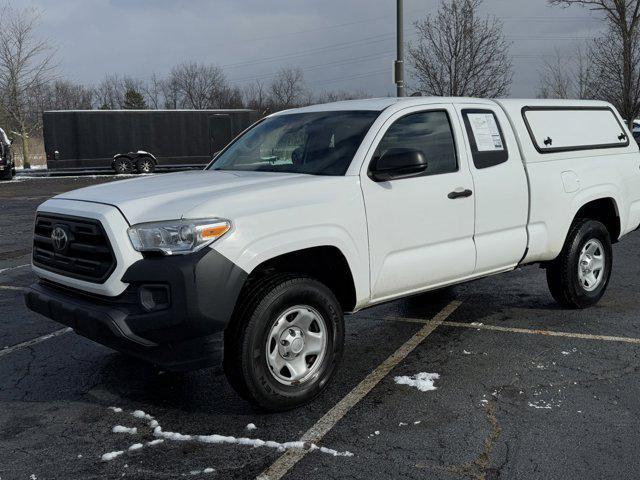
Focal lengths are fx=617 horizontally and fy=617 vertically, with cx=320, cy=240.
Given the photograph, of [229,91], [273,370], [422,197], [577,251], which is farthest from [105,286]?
[229,91]

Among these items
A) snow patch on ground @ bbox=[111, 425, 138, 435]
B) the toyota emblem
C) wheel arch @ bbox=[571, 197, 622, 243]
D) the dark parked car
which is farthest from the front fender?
the dark parked car

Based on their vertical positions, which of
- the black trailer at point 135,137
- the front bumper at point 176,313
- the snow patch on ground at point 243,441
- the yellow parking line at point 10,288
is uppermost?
the black trailer at point 135,137

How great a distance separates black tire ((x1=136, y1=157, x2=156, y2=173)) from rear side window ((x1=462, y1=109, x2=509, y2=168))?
2374 cm

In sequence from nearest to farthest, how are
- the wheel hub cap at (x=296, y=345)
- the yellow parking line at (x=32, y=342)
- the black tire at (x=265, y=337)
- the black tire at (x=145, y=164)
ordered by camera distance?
the black tire at (x=265, y=337), the wheel hub cap at (x=296, y=345), the yellow parking line at (x=32, y=342), the black tire at (x=145, y=164)

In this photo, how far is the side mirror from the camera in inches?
155

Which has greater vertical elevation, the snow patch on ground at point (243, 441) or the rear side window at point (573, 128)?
the rear side window at point (573, 128)

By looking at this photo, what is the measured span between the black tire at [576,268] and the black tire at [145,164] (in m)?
23.6

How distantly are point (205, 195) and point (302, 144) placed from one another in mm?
1258

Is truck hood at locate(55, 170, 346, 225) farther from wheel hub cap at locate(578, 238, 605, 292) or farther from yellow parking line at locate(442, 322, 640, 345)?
wheel hub cap at locate(578, 238, 605, 292)

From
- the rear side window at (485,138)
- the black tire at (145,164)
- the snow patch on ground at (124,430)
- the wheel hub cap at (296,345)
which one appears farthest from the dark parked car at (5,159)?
the wheel hub cap at (296,345)

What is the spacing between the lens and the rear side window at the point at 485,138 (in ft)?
15.7

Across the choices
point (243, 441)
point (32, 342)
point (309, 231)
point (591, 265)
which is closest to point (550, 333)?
point (591, 265)

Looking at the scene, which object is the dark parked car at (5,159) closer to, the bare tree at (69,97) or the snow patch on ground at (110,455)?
the snow patch on ground at (110,455)

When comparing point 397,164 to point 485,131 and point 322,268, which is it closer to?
point 322,268
